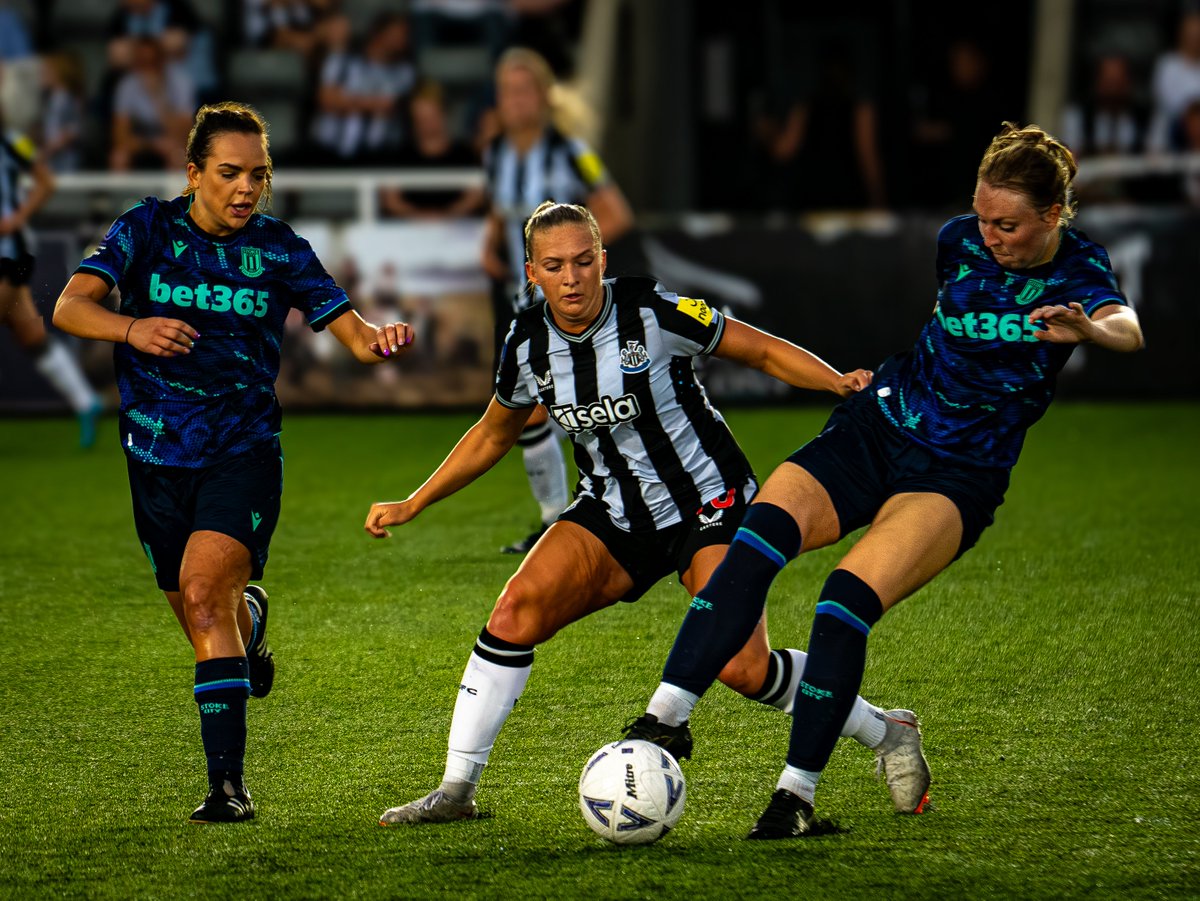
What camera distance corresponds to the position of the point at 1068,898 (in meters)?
3.43

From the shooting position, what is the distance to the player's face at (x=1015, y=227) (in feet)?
13.1

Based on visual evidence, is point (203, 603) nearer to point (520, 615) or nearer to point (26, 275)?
point (520, 615)

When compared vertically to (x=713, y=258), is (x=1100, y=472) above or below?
below

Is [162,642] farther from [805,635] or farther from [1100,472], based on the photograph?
[1100,472]

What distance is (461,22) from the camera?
14867mm

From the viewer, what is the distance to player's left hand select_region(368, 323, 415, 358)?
4277 mm

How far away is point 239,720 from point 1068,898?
185 cm

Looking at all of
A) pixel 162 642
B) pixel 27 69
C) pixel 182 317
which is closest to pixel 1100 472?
pixel 162 642

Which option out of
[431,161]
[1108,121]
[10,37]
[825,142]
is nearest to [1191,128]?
[1108,121]

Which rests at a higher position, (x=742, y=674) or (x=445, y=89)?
(x=445, y=89)

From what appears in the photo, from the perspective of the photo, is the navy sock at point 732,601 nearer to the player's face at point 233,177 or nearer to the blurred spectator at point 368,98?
the player's face at point 233,177

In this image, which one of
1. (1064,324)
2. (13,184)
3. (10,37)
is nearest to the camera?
(1064,324)

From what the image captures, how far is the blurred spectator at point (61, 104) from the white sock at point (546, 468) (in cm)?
726

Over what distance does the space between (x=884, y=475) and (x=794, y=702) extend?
584 mm
